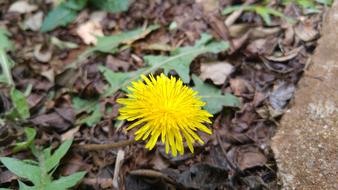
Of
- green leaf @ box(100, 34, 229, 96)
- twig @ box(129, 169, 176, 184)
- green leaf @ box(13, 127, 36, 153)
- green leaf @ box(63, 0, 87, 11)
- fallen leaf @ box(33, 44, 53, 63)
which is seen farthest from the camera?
green leaf @ box(63, 0, 87, 11)

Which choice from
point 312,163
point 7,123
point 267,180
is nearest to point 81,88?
point 7,123

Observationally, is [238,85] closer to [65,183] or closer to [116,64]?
[116,64]

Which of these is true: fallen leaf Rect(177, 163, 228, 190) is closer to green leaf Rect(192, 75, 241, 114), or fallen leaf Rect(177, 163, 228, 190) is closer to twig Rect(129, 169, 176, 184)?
twig Rect(129, 169, 176, 184)

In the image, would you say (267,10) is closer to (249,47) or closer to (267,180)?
(249,47)

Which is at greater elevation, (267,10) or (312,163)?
(267,10)

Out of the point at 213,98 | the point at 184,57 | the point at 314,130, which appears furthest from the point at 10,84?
the point at 314,130

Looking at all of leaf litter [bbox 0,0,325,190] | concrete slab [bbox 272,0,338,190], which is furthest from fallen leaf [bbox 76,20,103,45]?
concrete slab [bbox 272,0,338,190]

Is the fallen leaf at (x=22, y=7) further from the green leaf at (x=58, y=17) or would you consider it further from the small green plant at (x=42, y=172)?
the small green plant at (x=42, y=172)
